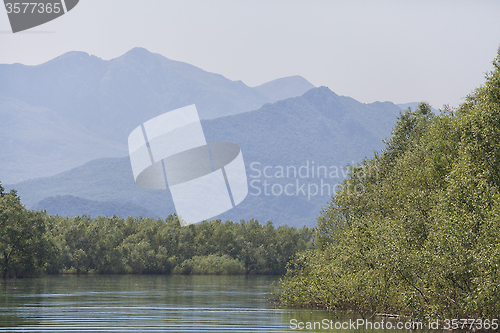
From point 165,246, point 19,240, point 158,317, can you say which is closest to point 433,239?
point 158,317

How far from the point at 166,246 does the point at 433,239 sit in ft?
444

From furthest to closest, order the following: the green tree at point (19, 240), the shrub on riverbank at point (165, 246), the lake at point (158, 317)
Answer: the shrub on riverbank at point (165, 246), the green tree at point (19, 240), the lake at point (158, 317)

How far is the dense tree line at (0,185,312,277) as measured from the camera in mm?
143875

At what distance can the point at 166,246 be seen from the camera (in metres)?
163

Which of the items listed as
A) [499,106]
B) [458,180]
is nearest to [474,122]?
[499,106]

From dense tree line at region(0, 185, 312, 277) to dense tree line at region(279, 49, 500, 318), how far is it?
7702cm

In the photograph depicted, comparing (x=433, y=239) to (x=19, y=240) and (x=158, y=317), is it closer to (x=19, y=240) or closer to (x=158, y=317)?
(x=158, y=317)

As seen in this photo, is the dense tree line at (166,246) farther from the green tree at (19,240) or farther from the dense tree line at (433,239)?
the dense tree line at (433,239)

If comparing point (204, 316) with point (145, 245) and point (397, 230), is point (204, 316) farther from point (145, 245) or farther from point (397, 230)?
point (145, 245)

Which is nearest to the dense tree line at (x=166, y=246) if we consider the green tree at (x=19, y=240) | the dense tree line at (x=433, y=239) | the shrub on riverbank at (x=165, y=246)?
the shrub on riverbank at (x=165, y=246)

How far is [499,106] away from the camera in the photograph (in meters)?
34.7

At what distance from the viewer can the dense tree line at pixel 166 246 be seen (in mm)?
143875

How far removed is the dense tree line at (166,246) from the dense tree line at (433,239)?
7702cm

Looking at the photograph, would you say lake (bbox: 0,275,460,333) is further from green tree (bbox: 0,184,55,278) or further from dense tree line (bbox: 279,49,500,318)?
green tree (bbox: 0,184,55,278)
